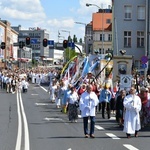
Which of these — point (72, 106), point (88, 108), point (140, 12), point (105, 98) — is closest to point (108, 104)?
point (105, 98)

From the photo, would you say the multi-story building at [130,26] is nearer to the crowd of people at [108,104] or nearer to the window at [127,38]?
the window at [127,38]

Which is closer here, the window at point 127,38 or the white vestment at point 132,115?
the white vestment at point 132,115

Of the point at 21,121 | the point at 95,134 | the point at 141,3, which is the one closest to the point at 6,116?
the point at 21,121

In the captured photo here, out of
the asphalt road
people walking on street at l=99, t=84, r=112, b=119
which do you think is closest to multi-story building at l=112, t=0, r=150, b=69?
people walking on street at l=99, t=84, r=112, b=119

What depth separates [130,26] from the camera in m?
66.7

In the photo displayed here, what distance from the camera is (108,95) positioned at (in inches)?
970

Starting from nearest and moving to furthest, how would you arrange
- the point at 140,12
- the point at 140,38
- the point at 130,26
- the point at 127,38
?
the point at 127,38, the point at 130,26, the point at 140,38, the point at 140,12

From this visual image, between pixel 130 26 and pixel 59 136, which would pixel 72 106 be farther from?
pixel 130 26

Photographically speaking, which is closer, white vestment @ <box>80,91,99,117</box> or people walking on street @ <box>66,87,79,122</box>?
white vestment @ <box>80,91,99,117</box>

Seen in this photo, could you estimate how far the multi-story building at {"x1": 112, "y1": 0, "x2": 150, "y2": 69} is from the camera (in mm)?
66250

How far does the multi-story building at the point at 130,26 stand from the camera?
66.2m

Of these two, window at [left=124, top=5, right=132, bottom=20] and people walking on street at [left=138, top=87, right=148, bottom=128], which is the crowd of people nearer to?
people walking on street at [left=138, top=87, right=148, bottom=128]

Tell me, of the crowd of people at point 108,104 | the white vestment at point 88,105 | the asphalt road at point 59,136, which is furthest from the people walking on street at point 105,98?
the white vestment at point 88,105

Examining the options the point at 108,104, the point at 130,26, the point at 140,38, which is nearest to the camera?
the point at 108,104
